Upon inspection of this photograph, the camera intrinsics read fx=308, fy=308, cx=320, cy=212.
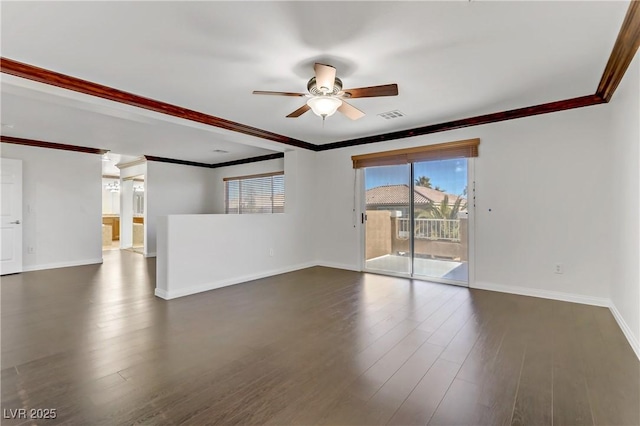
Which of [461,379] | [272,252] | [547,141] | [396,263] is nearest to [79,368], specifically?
[461,379]

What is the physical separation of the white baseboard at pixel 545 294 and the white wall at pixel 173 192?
645cm

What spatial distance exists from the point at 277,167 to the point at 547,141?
5047 millimetres

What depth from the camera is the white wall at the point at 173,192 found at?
7.36 meters

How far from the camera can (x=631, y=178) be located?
2.66 m

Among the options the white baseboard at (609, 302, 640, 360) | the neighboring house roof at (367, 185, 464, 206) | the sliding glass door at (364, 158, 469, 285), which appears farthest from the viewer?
the neighboring house roof at (367, 185, 464, 206)

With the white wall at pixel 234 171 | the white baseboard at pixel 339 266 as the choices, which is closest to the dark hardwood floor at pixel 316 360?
the white baseboard at pixel 339 266

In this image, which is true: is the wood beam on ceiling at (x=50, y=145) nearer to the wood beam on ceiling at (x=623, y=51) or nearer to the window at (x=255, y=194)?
the window at (x=255, y=194)

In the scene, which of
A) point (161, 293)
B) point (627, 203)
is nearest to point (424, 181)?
point (627, 203)

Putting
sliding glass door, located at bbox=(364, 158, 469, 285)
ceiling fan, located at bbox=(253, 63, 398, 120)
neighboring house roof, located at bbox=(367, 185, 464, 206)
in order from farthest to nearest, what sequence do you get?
neighboring house roof, located at bbox=(367, 185, 464, 206) → sliding glass door, located at bbox=(364, 158, 469, 285) → ceiling fan, located at bbox=(253, 63, 398, 120)

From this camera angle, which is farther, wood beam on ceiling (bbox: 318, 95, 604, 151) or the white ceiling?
wood beam on ceiling (bbox: 318, 95, 604, 151)

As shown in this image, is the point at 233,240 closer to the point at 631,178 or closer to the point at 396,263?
the point at 396,263

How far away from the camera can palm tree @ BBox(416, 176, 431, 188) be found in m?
4.97

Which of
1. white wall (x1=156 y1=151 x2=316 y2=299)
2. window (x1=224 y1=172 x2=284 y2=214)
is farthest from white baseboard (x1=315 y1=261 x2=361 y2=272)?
window (x1=224 y1=172 x2=284 y2=214)

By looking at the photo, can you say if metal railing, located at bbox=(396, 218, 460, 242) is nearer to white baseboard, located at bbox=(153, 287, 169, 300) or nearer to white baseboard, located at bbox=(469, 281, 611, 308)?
white baseboard, located at bbox=(469, 281, 611, 308)
